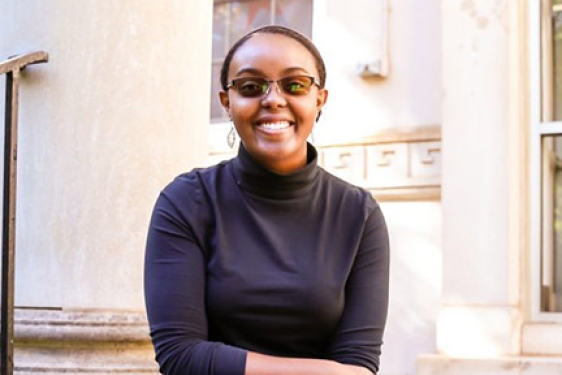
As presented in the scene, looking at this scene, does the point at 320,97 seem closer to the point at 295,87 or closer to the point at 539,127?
the point at 295,87

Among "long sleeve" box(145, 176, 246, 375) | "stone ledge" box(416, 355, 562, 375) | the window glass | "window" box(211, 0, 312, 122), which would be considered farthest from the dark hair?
"window" box(211, 0, 312, 122)

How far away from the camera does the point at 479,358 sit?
5195mm

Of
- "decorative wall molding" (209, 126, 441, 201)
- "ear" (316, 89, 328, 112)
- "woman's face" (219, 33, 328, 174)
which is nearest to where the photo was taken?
"woman's face" (219, 33, 328, 174)

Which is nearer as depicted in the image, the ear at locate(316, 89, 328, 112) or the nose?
the nose

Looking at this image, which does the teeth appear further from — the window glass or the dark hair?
the window glass

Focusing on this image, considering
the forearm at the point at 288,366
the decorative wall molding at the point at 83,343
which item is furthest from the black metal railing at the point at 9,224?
the forearm at the point at 288,366

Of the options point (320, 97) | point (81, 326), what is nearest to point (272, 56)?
point (320, 97)

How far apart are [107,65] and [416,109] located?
2.76 metres

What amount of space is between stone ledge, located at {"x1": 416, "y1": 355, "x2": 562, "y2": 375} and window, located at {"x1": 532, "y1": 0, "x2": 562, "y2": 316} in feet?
1.17

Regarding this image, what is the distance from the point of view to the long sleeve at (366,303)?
2293 millimetres

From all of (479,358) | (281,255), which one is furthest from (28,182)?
(479,358)

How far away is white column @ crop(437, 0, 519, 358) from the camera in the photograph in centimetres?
529

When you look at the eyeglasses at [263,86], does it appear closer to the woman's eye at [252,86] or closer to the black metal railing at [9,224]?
the woman's eye at [252,86]

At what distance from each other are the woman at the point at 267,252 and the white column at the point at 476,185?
3.00m
